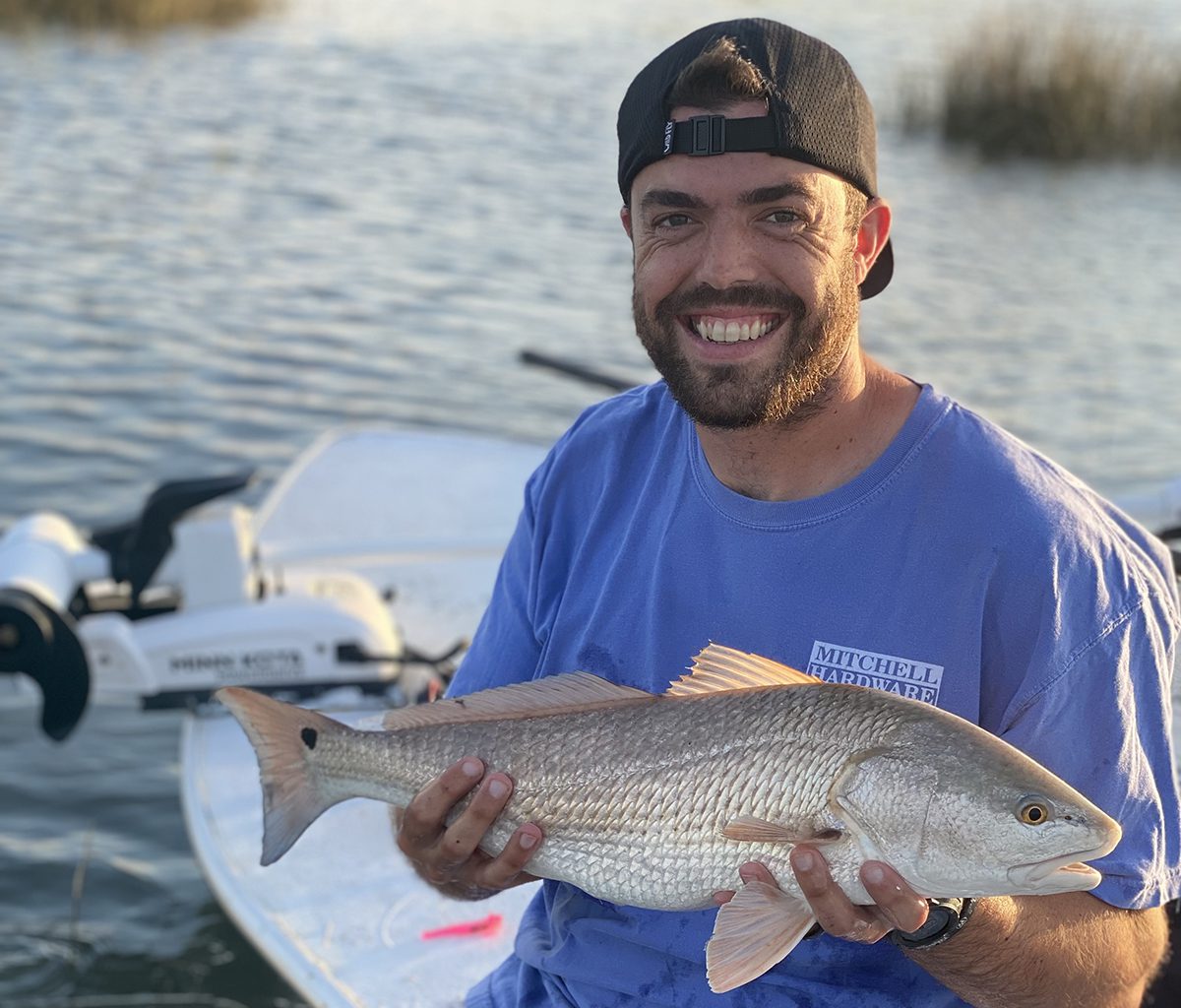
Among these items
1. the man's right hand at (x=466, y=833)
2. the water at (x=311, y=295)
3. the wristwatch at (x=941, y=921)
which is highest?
the wristwatch at (x=941, y=921)

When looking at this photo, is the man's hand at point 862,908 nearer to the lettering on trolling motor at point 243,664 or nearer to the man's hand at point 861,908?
the man's hand at point 861,908

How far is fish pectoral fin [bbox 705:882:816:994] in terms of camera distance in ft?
7.61

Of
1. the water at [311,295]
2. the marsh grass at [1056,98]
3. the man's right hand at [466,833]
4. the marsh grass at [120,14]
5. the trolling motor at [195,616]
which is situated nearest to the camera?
the man's right hand at [466,833]

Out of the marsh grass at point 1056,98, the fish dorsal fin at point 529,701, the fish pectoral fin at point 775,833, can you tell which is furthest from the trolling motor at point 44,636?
the marsh grass at point 1056,98

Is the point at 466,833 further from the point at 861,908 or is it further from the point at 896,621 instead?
the point at 896,621

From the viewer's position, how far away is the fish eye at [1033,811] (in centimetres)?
223

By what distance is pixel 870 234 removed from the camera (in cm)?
291

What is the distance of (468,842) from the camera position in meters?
2.69

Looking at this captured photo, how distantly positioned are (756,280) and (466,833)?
1.09 m

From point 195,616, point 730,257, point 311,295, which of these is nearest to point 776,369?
point 730,257

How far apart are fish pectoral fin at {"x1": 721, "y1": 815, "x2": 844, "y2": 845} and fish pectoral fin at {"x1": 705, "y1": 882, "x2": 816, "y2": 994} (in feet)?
0.24

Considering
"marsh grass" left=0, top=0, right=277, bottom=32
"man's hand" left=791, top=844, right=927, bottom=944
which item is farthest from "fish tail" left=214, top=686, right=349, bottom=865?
"marsh grass" left=0, top=0, right=277, bottom=32

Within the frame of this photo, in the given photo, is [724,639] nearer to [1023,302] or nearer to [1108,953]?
[1108,953]

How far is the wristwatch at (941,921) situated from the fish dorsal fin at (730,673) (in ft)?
1.27
